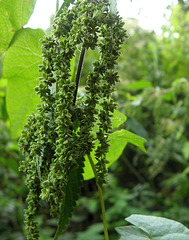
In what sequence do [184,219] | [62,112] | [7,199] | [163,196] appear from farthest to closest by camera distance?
1. [163,196]
2. [7,199]
3. [184,219]
4. [62,112]

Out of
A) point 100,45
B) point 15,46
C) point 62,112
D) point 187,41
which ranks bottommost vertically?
point 62,112

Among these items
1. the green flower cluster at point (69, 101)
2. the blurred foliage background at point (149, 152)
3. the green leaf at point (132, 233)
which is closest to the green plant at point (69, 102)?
the green flower cluster at point (69, 101)

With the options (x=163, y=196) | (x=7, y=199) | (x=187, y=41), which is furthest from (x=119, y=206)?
(x=187, y=41)

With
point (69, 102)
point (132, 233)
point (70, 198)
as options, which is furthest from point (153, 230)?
point (69, 102)

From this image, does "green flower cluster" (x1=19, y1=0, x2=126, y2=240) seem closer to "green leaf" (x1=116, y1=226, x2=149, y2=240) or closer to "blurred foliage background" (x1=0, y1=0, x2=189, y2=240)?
"green leaf" (x1=116, y1=226, x2=149, y2=240)

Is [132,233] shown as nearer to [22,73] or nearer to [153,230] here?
[153,230]

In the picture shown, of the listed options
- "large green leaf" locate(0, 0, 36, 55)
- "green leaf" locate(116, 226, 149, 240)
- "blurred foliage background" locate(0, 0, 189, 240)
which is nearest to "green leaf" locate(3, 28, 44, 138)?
"large green leaf" locate(0, 0, 36, 55)

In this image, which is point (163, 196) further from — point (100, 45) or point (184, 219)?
point (100, 45)
